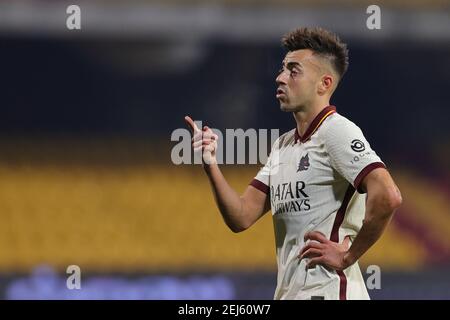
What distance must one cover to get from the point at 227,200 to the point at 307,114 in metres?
0.35

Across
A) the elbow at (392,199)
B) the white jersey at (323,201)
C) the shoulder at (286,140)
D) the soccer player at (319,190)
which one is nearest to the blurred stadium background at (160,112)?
the shoulder at (286,140)

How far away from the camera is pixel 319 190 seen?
2.47 m

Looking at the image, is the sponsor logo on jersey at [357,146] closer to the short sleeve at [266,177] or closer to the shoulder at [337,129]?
the shoulder at [337,129]

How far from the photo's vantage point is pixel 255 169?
194 inches

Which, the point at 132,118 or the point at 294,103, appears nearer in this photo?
the point at 294,103

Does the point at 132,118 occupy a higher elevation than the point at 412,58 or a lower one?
lower

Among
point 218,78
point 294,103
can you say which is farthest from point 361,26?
point 294,103

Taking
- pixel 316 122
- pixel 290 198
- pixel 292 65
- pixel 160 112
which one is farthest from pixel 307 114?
pixel 160 112

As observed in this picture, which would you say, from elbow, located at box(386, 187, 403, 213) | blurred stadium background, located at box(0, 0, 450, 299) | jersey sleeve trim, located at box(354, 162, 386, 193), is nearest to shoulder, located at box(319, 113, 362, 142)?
jersey sleeve trim, located at box(354, 162, 386, 193)

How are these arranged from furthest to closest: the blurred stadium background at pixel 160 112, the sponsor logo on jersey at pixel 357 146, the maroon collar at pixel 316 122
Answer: the blurred stadium background at pixel 160 112 → the maroon collar at pixel 316 122 → the sponsor logo on jersey at pixel 357 146

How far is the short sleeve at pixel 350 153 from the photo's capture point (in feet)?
7.80

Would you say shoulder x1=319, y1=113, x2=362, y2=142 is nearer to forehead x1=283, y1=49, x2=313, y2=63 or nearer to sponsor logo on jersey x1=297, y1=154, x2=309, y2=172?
sponsor logo on jersey x1=297, y1=154, x2=309, y2=172

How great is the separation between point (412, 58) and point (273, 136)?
3.11 ft

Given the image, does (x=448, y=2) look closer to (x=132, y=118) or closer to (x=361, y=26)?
(x=361, y=26)
